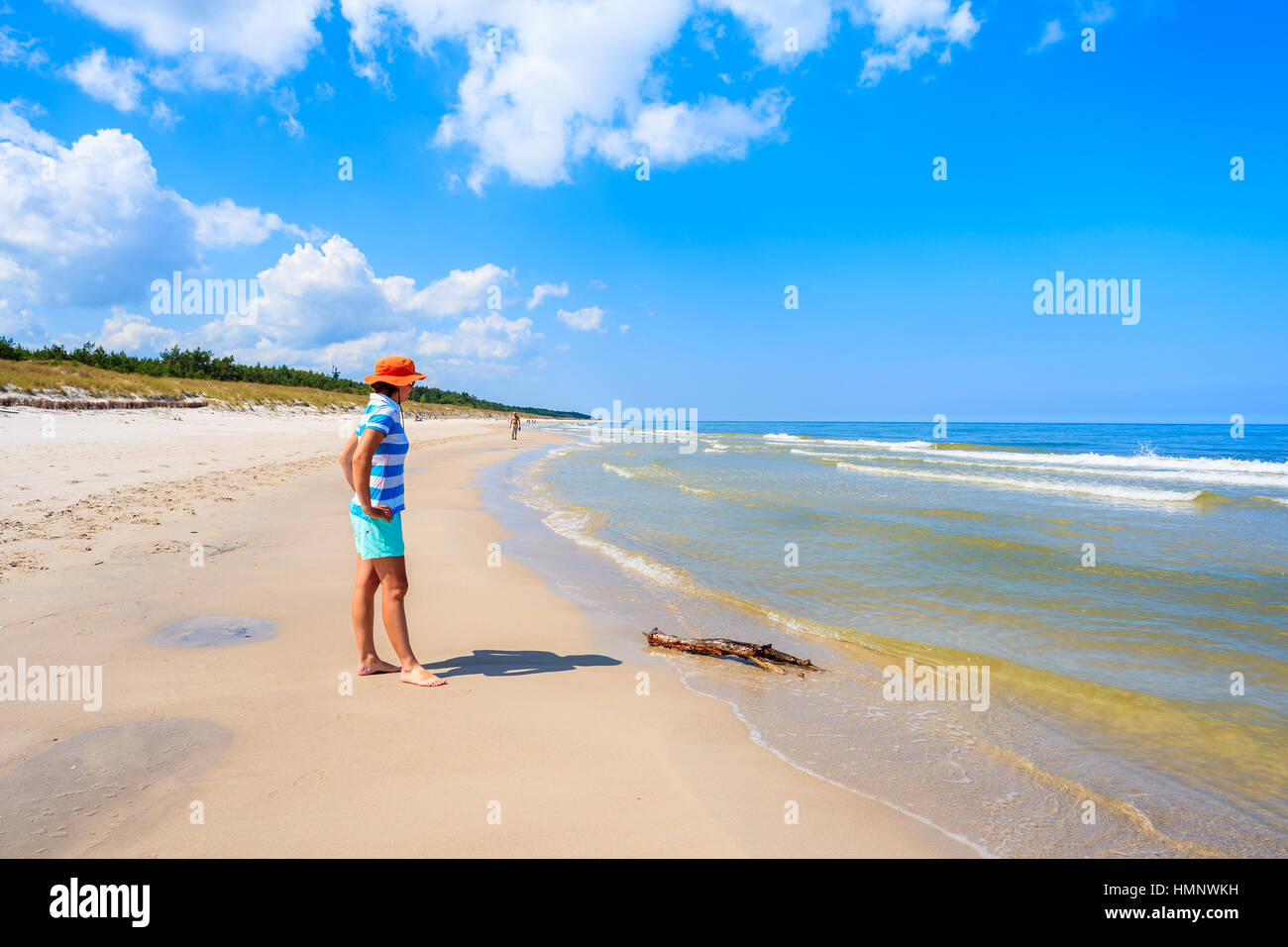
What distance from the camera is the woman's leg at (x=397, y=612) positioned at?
173 inches

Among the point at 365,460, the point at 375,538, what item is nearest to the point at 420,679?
the point at 375,538

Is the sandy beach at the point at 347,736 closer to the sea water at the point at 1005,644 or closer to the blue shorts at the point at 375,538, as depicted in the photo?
the sea water at the point at 1005,644

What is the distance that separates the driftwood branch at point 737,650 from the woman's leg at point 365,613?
2.53 metres

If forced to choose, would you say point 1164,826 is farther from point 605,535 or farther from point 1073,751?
point 605,535

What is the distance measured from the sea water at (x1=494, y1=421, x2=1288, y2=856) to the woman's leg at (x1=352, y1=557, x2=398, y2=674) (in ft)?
8.46

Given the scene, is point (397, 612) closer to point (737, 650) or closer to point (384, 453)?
point (384, 453)

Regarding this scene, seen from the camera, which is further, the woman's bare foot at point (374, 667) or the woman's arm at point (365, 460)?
the woman's bare foot at point (374, 667)

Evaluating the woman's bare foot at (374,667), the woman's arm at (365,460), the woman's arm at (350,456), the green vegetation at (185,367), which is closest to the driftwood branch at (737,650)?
the woman's bare foot at (374,667)

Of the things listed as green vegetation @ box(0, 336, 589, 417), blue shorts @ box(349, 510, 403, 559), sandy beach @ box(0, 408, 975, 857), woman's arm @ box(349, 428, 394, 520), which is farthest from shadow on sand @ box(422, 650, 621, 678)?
green vegetation @ box(0, 336, 589, 417)

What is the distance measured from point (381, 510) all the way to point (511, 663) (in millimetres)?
1766

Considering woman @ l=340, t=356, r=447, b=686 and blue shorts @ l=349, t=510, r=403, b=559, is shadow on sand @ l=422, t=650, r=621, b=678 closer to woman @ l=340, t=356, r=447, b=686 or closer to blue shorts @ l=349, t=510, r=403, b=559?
woman @ l=340, t=356, r=447, b=686
